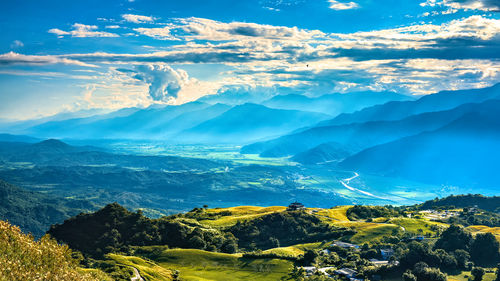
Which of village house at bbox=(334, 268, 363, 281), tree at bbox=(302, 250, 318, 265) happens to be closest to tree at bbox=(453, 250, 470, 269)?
village house at bbox=(334, 268, 363, 281)

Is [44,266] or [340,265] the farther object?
[340,265]

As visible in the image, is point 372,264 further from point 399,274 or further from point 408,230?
point 408,230

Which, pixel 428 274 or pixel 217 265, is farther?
pixel 217 265

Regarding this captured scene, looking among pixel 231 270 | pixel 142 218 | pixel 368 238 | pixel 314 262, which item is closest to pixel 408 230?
pixel 368 238

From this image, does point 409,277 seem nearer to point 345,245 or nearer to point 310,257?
point 310,257

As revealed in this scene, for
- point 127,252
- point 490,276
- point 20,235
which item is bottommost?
point 127,252

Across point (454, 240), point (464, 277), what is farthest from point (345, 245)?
point (464, 277)
